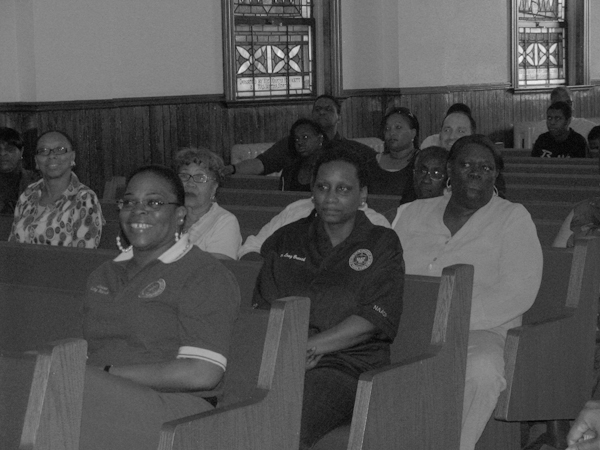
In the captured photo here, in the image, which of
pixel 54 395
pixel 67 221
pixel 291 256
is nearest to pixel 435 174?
pixel 291 256

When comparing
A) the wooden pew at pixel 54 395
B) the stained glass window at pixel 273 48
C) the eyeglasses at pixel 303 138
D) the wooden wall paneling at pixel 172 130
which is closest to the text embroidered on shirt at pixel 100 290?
the wooden pew at pixel 54 395

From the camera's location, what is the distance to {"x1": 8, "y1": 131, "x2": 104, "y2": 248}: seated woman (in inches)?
183

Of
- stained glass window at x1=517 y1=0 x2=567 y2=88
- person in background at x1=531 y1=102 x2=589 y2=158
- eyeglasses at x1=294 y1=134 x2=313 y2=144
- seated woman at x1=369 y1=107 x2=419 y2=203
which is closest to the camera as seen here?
seated woman at x1=369 y1=107 x2=419 y2=203

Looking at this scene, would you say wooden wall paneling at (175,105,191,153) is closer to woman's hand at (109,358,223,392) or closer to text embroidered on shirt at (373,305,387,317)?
text embroidered on shirt at (373,305,387,317)

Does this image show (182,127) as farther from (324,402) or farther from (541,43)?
(324,402)

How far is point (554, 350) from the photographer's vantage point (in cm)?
365

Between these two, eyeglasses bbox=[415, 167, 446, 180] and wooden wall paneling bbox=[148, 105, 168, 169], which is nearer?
eyeglasses bbox=[415, 167, 446, 180]

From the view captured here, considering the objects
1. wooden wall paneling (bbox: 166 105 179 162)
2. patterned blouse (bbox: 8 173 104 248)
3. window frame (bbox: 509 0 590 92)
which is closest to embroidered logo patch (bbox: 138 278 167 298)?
patterned blouse (bbox: 8 173 104 248)

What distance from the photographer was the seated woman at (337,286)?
10.5 feet

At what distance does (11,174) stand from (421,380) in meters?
3.93

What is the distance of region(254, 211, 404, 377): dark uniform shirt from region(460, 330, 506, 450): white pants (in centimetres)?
32

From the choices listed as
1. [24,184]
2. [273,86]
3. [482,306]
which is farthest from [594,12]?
[482,306]

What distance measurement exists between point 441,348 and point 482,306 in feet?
1.68

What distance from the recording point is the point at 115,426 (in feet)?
8.32
